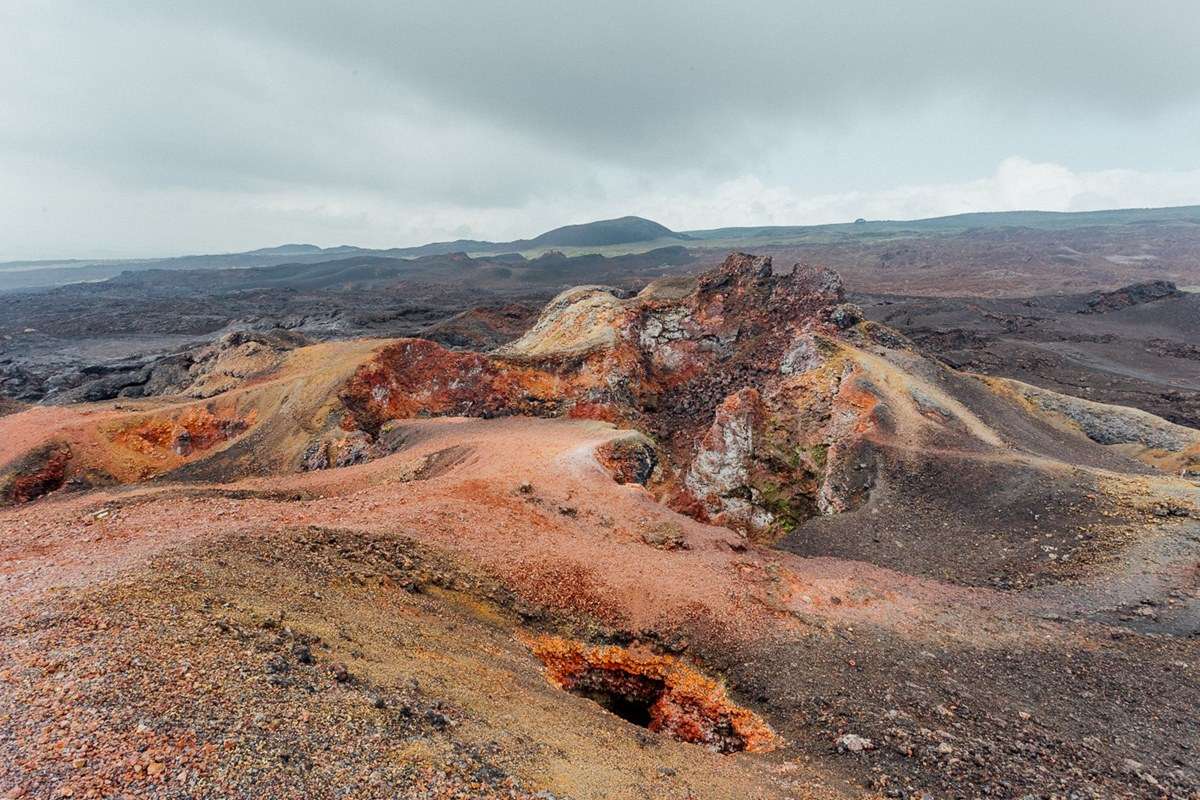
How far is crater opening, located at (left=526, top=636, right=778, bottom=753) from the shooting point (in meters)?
9.52

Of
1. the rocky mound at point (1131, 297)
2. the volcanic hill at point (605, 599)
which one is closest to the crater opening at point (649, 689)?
the volcanic hill at point (605, 599)

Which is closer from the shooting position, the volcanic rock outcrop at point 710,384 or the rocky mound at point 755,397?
the rocky mound at point 755,397

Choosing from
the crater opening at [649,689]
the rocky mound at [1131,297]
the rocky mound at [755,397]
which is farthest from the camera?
the rocky mound at [1131,297]

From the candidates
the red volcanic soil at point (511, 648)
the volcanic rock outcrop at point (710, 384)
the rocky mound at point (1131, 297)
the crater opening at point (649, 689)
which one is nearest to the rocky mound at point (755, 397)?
the volcanic rock outcrop at point (710, 384)

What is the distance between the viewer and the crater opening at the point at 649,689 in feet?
31.2

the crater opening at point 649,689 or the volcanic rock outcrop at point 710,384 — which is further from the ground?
the volcanic rock outcrop at point 710,384

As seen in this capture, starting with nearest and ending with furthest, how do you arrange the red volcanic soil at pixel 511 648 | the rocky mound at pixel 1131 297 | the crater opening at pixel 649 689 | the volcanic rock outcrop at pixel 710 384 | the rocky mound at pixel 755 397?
the red volcanic soil at pixel 511 648, the crater opening at pixel 649 689, the rocky mound at pixel 755 397, the volcanic rock outcrop at pixel 710 384, the rocky mound at pixel 1131 297

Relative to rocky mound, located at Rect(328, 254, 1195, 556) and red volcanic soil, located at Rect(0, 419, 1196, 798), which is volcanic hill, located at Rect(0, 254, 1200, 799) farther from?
rocky mound, located at Rect(328, 254, 1195, 556)

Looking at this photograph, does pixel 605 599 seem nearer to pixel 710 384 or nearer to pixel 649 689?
pixel 649 689

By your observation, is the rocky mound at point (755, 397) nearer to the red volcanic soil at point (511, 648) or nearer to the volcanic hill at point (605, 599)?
the volcanic hill at point (605, 599)

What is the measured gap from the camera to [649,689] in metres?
10.4

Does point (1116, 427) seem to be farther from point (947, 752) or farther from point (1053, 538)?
point (947, 752)

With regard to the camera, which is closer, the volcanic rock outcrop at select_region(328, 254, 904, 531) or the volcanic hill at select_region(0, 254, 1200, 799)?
the volcanic hill at select_region(0, 254, 1200, 799)

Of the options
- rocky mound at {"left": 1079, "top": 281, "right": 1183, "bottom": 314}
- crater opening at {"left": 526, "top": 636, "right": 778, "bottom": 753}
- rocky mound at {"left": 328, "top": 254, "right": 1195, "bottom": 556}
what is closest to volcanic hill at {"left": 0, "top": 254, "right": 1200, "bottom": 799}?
crater opening at {"left": 526, "top": 636, "right": 778, "bottom": 753}
